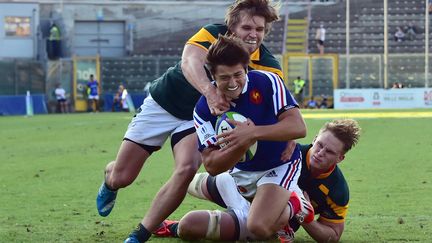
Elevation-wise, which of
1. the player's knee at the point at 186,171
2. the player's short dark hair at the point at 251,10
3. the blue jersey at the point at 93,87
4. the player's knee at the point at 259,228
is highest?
the player's short dark hair at the point at 251,10

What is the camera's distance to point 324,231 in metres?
8.27

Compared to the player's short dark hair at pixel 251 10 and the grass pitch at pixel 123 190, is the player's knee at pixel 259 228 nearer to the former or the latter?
the grass pitch at pixel 123 190

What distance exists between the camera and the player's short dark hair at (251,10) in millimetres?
8137

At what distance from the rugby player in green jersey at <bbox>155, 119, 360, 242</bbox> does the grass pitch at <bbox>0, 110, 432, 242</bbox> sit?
0.30 metres

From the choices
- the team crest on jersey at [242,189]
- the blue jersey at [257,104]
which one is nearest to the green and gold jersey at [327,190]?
the team crest on jersey at [242,189]

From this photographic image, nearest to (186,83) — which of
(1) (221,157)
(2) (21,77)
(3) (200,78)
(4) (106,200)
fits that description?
(3) (200,78)

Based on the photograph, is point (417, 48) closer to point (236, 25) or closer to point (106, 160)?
point (106, 160)

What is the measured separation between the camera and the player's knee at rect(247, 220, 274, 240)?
772cm

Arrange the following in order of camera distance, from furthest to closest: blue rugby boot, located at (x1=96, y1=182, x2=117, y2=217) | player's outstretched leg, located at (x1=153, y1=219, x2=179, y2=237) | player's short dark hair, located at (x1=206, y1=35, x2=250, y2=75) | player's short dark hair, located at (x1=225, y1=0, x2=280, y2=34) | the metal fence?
the metal fence
blue rugby boot, located at (x1=96, y1=182, x2=117, y2=217)
player's outstretched leg, located at (x1=153, y1=219, x2=179, y2=237)
player's short dark hair, located at (x1=225, y1=0, x2=280, y2=34)
player's short dark hair, located at (x1=206, y1=35, x2=250, y2=75)

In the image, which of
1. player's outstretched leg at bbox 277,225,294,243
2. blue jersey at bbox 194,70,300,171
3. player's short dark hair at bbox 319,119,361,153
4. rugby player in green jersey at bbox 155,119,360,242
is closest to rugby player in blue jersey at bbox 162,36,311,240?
→ blue jersey at bbox 194,70,300,171

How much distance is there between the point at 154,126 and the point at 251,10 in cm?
142

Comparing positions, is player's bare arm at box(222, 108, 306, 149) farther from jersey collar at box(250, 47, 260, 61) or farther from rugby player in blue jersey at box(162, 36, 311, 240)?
jersey collar at box(250, 47, 260, 61)

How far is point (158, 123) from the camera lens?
8.88 meters

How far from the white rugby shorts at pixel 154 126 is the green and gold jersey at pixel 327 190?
3.62 feet
